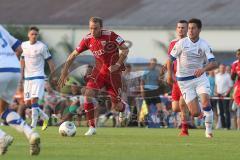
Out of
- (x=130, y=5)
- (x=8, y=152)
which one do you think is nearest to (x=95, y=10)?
(x=130, y=5)

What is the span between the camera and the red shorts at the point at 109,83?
21719mm

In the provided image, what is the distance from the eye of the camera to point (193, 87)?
21.2 metres

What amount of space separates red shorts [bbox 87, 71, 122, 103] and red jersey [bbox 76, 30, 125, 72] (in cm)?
18

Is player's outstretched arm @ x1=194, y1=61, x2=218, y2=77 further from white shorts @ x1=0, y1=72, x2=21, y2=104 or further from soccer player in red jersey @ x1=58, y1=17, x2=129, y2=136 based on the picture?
white shorts @ x1=0, y1=72, x2=21, y2=104

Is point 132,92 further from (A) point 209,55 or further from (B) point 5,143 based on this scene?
(B) point 5,143

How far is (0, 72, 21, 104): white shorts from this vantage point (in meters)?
14.6

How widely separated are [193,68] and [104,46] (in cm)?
200

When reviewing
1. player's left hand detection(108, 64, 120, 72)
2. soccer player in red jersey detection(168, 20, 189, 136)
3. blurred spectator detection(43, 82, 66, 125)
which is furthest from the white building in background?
player's left hand detection(108, 64, 120, 72)

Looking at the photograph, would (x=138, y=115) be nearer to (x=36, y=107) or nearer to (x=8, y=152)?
(x=36, y=107)

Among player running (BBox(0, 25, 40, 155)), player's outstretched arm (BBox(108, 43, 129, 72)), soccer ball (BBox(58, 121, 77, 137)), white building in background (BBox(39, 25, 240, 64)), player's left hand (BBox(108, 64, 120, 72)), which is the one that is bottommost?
soccer ball (BBox(58, 121, 77, 137))

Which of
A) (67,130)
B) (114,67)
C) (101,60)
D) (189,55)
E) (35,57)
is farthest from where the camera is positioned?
(35,57)

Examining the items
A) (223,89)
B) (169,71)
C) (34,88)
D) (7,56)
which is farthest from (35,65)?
(7,56)

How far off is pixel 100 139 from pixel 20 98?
46.2 ft

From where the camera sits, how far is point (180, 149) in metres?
16.4
